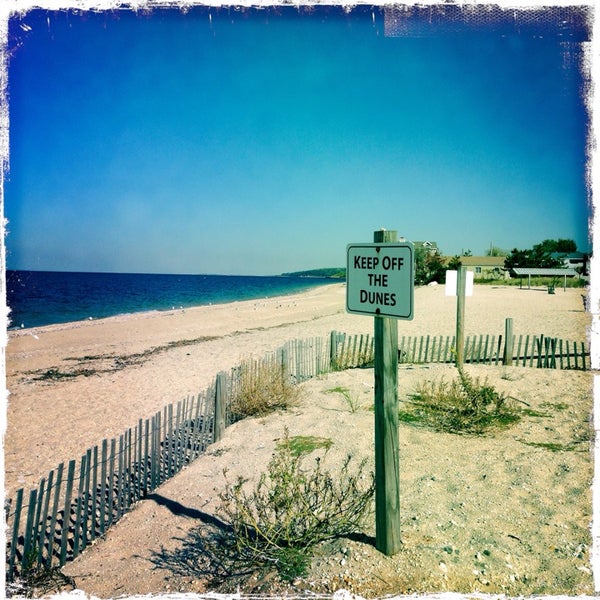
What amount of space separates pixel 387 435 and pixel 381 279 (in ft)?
3.57

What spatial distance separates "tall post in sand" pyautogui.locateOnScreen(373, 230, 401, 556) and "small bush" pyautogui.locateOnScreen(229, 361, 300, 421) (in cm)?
393

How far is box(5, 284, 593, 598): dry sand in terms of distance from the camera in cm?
302

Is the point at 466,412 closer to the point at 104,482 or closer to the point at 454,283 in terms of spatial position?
the point at 454,283

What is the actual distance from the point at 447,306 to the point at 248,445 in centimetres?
2322

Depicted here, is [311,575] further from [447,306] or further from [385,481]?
[447,306]

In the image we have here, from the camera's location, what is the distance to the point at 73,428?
7316 millimetres

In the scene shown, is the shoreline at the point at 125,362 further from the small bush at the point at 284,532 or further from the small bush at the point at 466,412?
the small bush at the point at 466,412

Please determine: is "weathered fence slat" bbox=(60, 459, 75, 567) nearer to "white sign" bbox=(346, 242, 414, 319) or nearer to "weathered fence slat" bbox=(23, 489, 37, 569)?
"weathered fence slat" bbox=(23, 489, 37, 569)

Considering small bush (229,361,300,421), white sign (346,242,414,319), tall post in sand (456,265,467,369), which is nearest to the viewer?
white sign (346,242,414,319)

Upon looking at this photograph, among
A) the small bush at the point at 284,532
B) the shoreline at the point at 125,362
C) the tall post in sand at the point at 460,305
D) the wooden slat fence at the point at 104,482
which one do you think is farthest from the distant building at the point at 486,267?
the small bush at the point at 284,532

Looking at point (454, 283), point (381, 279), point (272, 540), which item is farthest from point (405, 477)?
point (454, 283)

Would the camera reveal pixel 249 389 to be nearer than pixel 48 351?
Yes

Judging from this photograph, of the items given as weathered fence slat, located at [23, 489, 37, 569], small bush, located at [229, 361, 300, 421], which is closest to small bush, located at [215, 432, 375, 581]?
weathered fence slat, located at [23, 489, 37, 569]

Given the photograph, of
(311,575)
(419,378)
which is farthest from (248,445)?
(419,378)
